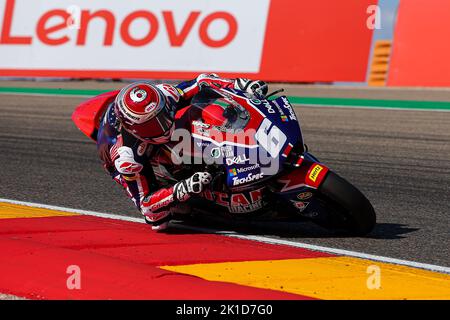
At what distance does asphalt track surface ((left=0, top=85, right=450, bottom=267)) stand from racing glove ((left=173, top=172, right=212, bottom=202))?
722 millimetres

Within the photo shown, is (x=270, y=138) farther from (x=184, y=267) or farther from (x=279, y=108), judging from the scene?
(x=184, y=267)

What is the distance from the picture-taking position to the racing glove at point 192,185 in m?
5.73

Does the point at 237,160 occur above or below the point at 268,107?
below

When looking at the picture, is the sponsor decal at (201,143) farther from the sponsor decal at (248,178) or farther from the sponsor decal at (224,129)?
the sponsor decal at (248,178)

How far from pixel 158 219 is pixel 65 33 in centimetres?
1381

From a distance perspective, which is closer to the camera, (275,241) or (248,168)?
(248,168)

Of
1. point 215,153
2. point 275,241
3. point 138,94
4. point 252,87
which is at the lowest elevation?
point 275,241

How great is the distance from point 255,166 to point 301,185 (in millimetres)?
319

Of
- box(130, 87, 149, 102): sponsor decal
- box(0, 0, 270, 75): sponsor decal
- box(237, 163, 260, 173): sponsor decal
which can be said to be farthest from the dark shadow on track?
box(0, 0, 270, 75): sponsor decal

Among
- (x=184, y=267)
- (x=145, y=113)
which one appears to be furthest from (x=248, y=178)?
(x=184, y=267)

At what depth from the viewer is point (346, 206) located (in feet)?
18.7

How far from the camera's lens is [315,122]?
1227cm

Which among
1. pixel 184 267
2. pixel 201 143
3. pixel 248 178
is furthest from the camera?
pixel 201 143

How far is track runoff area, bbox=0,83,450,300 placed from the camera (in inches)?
166
